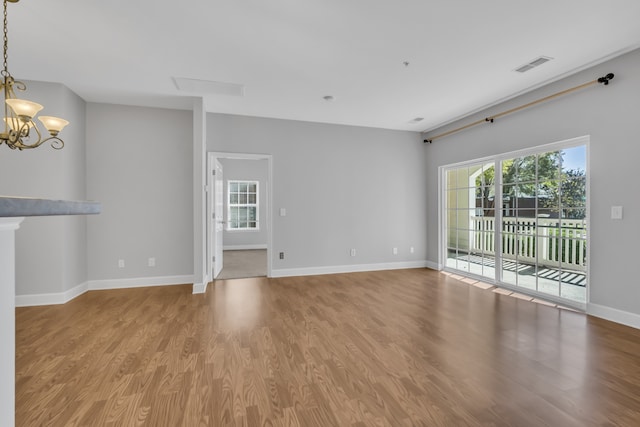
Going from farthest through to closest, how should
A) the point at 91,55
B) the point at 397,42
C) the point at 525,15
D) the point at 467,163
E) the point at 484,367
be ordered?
the point at 467,163 < the point at 91,55 < the point at 397,42 < the point at 525,15 < the point at 484,367

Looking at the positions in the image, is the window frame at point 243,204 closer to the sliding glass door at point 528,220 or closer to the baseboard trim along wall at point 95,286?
the baseboard trim along wall at point 95,286

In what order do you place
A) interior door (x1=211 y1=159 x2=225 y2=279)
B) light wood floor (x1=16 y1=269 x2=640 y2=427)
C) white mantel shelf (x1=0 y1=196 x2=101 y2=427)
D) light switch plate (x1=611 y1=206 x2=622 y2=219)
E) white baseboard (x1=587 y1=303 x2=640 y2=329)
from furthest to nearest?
interior door (x1=211 y1=159 x2=225 y2=279), light switch plate (x1=611 y1=206 x2=622 y2=219), white baseboard (x1=587 y1=303 x2=640 y2=329), light wood floor (x1=16 y1=269 x2=640 y2=427), white mantel shelf (x1=0 y1=196 x2=101 y2=427)

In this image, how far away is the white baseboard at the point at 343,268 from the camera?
5.03m

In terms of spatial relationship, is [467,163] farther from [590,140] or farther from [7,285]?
[7,285]

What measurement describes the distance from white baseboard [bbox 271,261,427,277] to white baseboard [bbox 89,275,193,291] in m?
1.41

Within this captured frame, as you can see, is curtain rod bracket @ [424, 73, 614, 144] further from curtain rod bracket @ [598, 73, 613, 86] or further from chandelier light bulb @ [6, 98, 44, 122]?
chandelier light bulb @ [6, 98, 44, 122]

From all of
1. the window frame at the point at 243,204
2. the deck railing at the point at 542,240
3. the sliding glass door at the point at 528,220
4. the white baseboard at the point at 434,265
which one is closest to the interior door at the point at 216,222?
the window frame at the point at 243,204

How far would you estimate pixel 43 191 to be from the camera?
3.54 metres

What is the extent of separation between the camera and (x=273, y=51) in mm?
2887

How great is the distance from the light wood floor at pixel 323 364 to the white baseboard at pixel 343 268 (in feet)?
4.37

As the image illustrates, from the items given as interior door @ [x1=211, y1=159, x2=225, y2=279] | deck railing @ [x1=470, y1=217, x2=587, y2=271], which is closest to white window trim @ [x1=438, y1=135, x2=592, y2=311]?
deck railing @ [x1=470, y1=217, x2=587, y2=271]

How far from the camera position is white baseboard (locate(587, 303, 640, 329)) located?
9.34 feet

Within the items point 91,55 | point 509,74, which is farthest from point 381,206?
point 91,55

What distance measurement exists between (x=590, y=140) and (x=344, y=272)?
3725 mm
